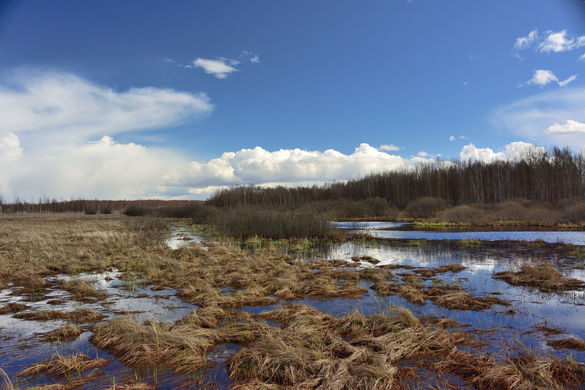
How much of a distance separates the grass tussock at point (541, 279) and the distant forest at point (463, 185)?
1352 inches

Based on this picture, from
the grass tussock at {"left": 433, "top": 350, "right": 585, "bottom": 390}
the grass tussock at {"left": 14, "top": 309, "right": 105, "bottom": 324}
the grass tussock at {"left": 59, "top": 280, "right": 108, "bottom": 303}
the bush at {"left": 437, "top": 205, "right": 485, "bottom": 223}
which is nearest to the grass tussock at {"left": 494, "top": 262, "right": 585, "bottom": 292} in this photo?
the grass tussock at {"left": 433, "top": 350, "right": 585, "bottom": 390}

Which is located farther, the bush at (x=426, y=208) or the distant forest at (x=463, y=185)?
the distant forest at (x=463, y=185)

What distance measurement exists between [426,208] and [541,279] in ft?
118

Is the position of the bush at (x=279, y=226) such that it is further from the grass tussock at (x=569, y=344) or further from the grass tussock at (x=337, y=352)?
the grass tussock at (x=569, y=344)

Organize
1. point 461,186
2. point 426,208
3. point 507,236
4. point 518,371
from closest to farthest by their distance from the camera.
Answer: point 518,371
point 507,236
point 426,208
point 461,186

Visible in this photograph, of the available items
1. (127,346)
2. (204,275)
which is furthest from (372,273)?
(127,346)

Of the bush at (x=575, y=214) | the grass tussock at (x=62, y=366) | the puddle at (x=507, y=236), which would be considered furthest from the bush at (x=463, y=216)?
the grass tussock at (x=62, y=366)

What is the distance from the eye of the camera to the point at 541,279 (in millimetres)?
10023

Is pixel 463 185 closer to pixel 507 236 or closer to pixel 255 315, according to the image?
pixel 507 236

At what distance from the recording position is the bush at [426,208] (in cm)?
4372

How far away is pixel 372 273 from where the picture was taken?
11211 mm

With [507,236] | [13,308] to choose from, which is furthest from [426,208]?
[13,308]

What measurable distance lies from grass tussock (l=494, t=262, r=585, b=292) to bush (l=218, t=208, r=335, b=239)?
505 inches

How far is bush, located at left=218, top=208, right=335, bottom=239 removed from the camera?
2305 cm
